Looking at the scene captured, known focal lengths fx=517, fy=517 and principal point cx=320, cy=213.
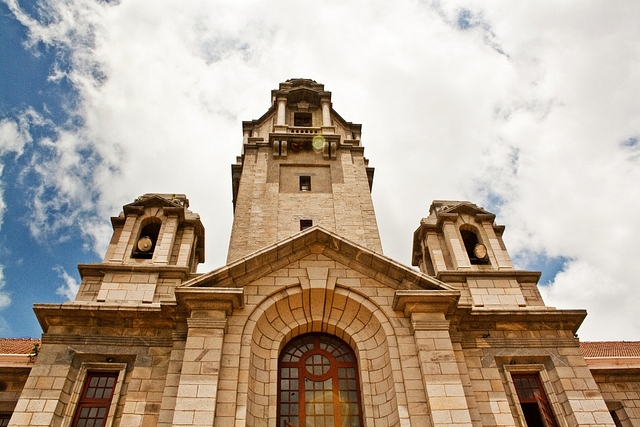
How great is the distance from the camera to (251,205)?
2389 centimetres

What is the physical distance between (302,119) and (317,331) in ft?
61.9

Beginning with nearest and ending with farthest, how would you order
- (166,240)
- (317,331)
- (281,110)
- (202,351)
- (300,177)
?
(202,351) → (317,331) → (166,240) → (300,177) → (281,110)

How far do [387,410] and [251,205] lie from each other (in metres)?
12.5

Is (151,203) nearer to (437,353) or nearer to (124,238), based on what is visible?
(124,238)

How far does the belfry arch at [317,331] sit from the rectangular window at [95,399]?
4.12 m

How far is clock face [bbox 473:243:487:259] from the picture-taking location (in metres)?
20.3

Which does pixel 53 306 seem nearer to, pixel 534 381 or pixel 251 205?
pixel 251 205

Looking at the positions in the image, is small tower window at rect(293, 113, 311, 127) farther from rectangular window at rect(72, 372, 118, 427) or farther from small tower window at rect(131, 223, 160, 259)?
rectangular window at rect(72, 372, 118, 427)

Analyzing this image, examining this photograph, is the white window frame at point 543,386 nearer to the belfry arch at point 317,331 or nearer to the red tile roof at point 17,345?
the belfry arch at point 317,331

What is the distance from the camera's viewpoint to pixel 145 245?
20.2 meters

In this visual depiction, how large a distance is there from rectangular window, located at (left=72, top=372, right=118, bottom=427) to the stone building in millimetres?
33

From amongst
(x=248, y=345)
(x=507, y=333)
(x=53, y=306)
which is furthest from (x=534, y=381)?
(x=53, y=306)

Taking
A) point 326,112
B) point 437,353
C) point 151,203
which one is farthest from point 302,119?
point 437,353

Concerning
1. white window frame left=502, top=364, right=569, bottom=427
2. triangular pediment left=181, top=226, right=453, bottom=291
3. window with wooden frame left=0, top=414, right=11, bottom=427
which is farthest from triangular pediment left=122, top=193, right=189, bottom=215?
white window frame left=502, top=364, right=569, bottom=427
